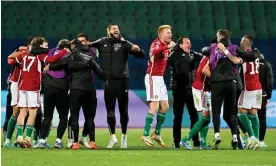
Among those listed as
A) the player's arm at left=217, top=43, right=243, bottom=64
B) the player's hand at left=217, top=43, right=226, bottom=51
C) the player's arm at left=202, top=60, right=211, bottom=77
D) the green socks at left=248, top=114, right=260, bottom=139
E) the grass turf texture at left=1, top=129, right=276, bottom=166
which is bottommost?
the grass turf texture at left=1, top=129, right=276, bottom=166

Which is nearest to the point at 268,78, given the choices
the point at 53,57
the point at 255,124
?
the point at 255,124

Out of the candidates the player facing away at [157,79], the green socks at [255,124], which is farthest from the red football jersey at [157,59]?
the green socks at [255,124]

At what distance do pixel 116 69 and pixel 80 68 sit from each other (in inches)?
30.9

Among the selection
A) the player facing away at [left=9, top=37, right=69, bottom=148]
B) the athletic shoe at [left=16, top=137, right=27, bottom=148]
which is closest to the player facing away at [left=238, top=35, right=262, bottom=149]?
the player facing away at [left=9, top=37, right=69, bottom=148]

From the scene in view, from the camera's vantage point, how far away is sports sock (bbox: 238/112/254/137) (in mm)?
13971

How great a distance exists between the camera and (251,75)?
47.8ft

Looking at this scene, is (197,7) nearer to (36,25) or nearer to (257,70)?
(36,25)

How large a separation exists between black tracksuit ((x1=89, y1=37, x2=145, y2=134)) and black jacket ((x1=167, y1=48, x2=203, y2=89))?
0.63 m

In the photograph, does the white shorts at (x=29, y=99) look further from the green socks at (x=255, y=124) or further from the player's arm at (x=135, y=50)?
the green socks at (x=255, y=124)

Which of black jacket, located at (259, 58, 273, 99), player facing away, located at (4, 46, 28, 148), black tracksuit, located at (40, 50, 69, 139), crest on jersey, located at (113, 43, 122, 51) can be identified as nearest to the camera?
black tracksuit, located at (40, 50, 69, 139)

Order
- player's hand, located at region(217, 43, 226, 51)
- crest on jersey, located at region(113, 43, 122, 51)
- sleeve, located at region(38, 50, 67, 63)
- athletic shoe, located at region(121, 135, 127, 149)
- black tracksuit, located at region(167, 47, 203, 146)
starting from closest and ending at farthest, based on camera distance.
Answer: player's hand, located at region(217, 43, 226, 51) < sleeve, located at region(38, 50, 67, 63) < athletic shoe, located at region(121, 135, 127, 149) < crest on jersey, located at region(113, 43, 122, 51) < black tracksuit, located at region(167, 47, 203, 146)

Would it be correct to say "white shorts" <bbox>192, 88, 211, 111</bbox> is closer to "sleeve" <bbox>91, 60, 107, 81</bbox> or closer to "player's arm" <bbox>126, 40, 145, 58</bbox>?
"player's arm" <bbox>126, 40, 145, 58</bbox>

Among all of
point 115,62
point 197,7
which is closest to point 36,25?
point 197,7

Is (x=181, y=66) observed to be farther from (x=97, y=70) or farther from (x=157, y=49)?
(x=97, y=70)
